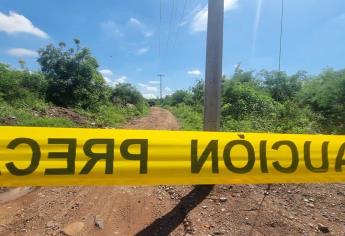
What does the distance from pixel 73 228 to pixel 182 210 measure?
1574 mm

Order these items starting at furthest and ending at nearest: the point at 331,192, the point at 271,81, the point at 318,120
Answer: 1. the point at 271,81
2. the point at 318,120
3. the point at 331,192

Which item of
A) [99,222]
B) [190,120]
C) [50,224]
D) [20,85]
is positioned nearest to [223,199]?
[99,222]

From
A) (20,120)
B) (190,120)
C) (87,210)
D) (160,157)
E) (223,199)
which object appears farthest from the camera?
(190,120)

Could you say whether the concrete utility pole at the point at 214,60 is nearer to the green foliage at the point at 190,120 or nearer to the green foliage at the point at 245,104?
the green foliage at the point at 190,120

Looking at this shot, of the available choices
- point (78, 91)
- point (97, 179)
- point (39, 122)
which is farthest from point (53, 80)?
point (97, 179)

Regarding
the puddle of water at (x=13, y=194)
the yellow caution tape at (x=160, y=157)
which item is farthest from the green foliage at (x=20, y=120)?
the yellow caution tape at (x=160, y=157)

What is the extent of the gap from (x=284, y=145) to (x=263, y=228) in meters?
1.11

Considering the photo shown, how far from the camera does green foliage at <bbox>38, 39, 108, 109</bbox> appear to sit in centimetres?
1791

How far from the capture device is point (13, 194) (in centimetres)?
561

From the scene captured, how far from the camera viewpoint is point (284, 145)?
4262 millimetres

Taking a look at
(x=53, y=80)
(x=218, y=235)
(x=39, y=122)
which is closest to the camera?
(x=218, y=235)

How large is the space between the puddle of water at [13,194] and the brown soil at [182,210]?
18 cm

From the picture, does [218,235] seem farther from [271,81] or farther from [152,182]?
[271,81]

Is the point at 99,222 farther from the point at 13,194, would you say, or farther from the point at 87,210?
the point at 13,194
